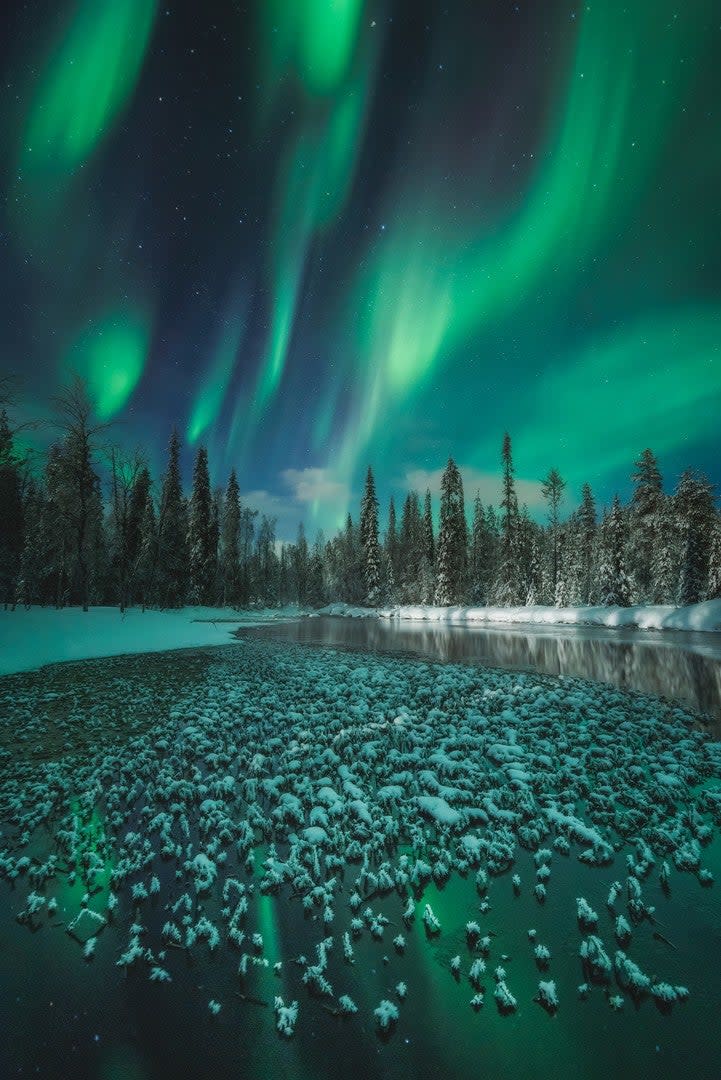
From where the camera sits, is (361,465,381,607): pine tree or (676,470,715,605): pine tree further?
(361,465,381,607): pine tree

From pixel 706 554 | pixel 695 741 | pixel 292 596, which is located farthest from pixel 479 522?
pixel 695 741

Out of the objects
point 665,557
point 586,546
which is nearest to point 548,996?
point 665,557

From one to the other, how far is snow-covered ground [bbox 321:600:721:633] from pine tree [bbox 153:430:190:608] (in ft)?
75.0

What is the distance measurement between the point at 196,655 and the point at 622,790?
57.7 feet

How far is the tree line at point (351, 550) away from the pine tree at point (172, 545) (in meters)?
0.14

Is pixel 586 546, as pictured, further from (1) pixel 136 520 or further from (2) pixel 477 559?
(1) pixel 136 520

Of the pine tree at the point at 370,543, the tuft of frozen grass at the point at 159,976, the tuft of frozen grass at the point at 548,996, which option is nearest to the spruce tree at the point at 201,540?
the pine tree at the point at 370,543

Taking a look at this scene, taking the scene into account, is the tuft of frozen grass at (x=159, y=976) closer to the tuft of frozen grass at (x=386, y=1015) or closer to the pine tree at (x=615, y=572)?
the tuft of frozen grass at (x=386, y=1015)

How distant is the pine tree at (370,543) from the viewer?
6297 cm

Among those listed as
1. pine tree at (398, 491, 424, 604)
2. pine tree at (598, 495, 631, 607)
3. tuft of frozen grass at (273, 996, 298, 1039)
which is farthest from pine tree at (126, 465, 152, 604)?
tuft of frozen grass at (273, 996, 298, 1039)

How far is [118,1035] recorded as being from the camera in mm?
2879

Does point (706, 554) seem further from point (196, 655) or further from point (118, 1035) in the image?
point (118, 1035)

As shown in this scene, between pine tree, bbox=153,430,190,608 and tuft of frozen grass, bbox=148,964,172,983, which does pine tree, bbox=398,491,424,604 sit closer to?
pine tree, bbox=153,430,190,608

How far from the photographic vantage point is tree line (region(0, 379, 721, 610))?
35.4 m
